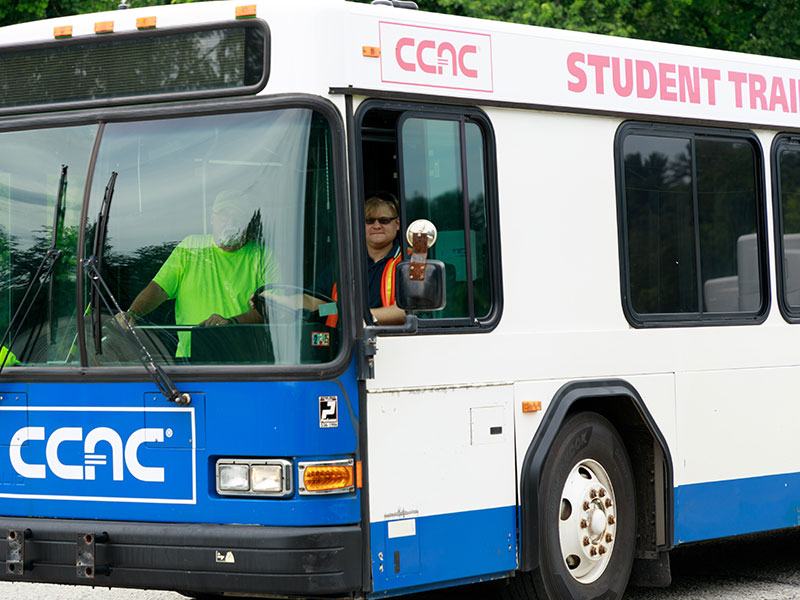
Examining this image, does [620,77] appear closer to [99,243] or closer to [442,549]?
[442,549]

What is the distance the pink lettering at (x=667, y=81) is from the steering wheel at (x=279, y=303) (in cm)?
272

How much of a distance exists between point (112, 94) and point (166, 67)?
0.30m

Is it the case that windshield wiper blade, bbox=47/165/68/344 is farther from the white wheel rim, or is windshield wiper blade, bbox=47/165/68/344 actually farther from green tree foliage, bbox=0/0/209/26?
green tree foliage, bbox=0/0/209/26

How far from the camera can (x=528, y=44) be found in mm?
6852

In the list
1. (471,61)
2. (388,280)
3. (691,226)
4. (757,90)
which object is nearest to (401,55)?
(471,61)

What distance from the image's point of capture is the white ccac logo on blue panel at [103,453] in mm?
5930

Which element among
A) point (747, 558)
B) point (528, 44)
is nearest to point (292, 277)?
point (528, 44)

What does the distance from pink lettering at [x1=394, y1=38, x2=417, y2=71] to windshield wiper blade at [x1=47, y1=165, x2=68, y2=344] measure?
5.22ft

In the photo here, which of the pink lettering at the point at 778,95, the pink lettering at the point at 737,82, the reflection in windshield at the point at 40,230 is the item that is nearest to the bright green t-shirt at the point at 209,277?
the reflection in windshield at the point at 40,230

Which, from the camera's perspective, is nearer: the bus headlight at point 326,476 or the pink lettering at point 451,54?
the bus headlight at point 326,476

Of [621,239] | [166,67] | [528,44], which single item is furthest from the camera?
[621,239]

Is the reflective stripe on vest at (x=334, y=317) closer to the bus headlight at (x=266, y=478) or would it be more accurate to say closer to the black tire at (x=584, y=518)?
the bus headlight at (x=266, y=478)

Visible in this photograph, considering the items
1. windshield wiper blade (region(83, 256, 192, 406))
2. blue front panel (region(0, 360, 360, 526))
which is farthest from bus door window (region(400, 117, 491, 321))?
windshield wiper blade (region(83, 256, 192, 406))

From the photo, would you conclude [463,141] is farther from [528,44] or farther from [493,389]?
[493,389]
